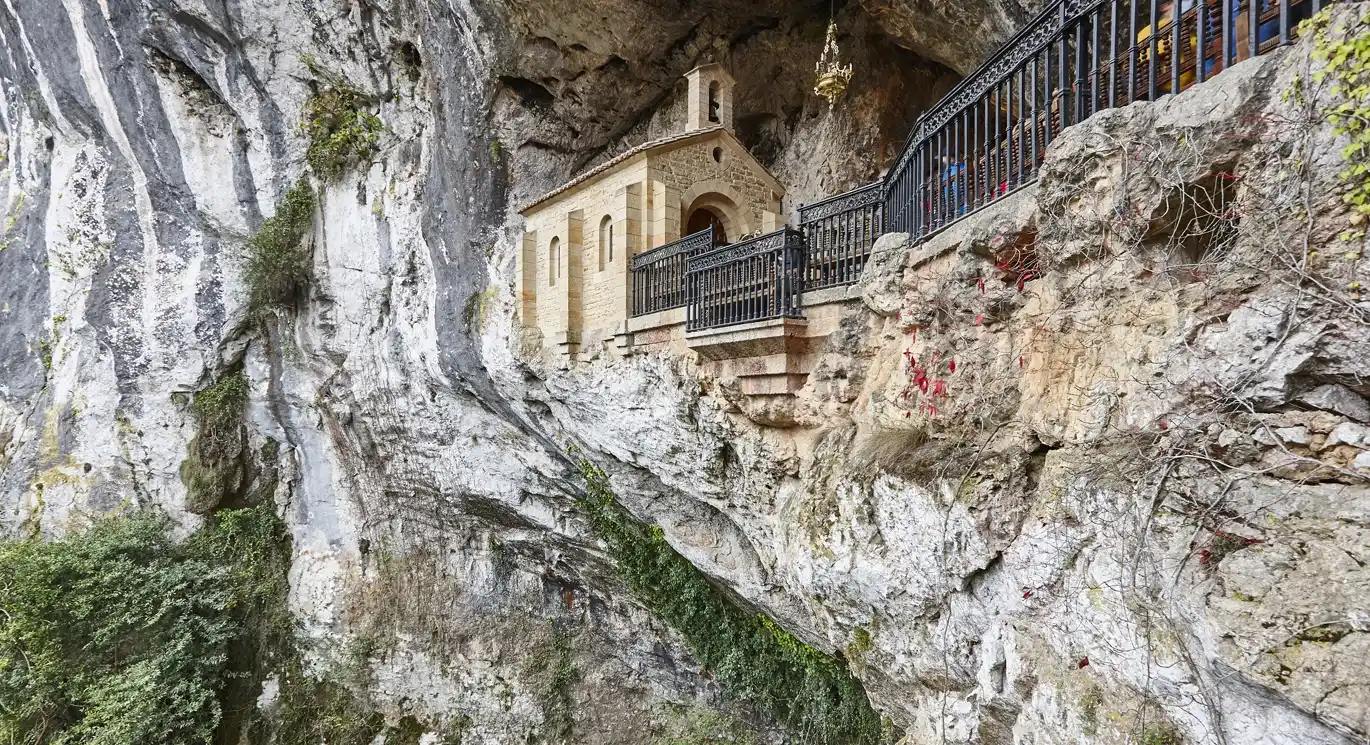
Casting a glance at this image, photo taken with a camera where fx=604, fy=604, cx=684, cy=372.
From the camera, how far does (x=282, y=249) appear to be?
1163 cm

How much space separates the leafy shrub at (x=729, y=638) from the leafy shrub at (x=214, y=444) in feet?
28.1

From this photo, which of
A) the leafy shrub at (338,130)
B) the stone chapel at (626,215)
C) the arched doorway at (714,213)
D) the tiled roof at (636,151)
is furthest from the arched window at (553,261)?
the leafy shrub at (338,130)

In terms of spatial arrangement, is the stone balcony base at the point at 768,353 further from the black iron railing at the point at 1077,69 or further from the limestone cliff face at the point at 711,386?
the black iron railing at the point at 1077,69

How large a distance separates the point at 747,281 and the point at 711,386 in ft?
3.93

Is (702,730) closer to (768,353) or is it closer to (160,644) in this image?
(768,353)

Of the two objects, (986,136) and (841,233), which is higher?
(986,136)

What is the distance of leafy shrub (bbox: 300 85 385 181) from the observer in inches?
422

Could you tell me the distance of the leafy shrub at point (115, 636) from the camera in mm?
9281

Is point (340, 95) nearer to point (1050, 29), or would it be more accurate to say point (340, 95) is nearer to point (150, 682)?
point (150, 682)

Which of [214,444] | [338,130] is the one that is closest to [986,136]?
[338,130]

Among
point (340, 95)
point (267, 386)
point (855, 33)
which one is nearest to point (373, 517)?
point (267, 386)

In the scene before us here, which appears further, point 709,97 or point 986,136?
point 709,97

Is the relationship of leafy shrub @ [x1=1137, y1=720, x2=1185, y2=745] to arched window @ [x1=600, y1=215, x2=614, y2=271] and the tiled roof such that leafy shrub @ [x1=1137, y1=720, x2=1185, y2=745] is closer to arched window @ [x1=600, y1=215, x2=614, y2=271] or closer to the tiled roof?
the tiled roof

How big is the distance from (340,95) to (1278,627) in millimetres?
13492
